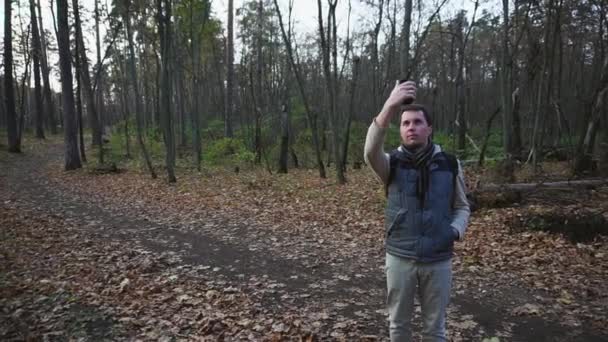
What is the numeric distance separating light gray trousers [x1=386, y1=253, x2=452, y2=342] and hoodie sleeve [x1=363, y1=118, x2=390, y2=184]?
59 centimetres

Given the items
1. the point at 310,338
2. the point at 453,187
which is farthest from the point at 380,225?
the point at 453,187

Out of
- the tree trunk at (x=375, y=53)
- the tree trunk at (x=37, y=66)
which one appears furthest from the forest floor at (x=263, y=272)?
the tree trunk at (x=37, y=66)

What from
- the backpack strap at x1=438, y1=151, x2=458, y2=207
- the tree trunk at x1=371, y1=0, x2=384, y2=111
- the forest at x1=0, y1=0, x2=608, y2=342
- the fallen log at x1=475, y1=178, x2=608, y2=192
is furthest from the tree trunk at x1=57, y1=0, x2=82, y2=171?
the backpack strap at x1=438, y1=151, x2=458, y2=207

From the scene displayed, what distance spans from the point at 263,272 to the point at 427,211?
340cm

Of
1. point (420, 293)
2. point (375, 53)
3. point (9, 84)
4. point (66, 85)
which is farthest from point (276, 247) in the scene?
point (9, 84)

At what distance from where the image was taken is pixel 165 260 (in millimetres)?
5844

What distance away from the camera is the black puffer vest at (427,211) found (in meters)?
2.44

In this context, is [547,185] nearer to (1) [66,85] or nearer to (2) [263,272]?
(2) [263,272]

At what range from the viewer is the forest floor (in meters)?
3.85

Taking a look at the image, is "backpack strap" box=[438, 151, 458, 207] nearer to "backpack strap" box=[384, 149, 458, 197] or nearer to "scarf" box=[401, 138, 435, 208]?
"backpack strap" box=[384, 149, 458, 197]

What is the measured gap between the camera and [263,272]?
17.5 feet

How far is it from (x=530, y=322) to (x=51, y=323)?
4881 millimetres

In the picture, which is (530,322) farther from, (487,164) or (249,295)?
(487,164)

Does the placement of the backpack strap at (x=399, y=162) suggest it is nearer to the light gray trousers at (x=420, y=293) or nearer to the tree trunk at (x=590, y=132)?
the light gray trousers at (x=420, y=293)
